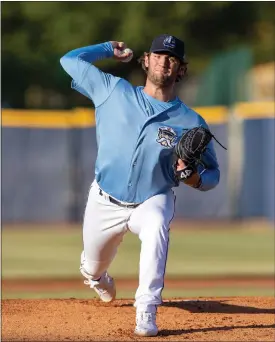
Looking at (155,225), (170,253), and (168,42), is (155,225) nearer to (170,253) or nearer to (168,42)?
(168,42)

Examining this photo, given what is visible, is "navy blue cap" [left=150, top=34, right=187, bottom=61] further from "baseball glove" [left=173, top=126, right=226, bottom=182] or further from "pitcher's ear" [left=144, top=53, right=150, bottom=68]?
"baseball glove" [left=173, top=126, right=226, bottom=182]

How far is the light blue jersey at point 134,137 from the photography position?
6.35 metres

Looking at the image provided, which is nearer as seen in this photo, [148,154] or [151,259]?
[151,259]

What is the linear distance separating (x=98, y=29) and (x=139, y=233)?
2279cm

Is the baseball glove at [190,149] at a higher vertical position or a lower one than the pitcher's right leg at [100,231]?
→ higher

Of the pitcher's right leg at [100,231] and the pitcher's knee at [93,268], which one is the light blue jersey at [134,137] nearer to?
the pitcher's right leg at [100,231]

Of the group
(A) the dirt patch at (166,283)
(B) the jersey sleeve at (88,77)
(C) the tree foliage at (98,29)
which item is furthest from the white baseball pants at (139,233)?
(C) the tree foliage at (98,29)

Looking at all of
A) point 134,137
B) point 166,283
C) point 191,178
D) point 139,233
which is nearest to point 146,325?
point 139,233

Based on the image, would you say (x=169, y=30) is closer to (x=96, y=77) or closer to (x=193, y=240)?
(x=193, y=240)

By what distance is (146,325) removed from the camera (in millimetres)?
6012

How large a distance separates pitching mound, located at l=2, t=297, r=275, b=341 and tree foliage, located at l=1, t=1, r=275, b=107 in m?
20.9

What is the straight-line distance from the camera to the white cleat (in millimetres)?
5989

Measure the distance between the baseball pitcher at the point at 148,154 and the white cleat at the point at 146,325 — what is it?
0.07ft

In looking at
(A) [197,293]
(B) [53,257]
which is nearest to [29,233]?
(B) [53,257]
